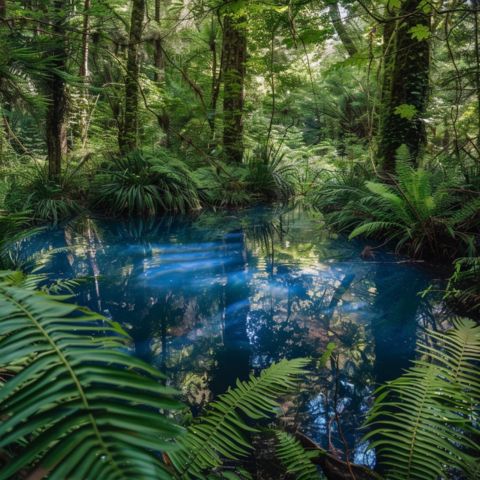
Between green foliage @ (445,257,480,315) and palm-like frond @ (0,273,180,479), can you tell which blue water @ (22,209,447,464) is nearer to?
green foliage @ (445,257,480,315)

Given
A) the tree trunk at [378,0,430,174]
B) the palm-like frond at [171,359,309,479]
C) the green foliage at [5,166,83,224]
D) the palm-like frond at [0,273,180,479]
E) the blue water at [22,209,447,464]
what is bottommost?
the blue water at [22,209,447,464]

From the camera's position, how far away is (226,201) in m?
8.53

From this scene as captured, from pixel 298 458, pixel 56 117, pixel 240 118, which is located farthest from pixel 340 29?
pixel 298 458

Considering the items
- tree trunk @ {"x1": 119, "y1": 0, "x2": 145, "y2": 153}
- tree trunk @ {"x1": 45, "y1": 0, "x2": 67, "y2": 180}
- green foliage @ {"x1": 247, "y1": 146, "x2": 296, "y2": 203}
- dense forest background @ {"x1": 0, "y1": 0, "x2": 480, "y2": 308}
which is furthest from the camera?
green foliage @ {"x1": 247, "y1": 146, "x2": 296, "y2": 203}

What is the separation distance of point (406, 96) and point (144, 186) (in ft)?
15.2

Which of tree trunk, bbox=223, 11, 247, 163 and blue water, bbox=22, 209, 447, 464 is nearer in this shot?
blue water, bbox=22, 209, 447, 464

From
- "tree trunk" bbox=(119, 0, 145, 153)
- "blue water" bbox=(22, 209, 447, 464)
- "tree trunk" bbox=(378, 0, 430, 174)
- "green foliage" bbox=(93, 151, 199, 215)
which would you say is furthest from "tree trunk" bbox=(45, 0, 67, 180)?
"tree trunk" bbox=(378, 0, 430, 174)

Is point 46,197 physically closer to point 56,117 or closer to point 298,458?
point 56,117

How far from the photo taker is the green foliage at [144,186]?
7348 mm

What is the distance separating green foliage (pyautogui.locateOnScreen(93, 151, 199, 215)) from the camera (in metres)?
7.35

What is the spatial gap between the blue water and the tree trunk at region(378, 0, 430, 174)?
1.54 meters

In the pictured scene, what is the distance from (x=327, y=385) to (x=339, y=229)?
4.00 meters

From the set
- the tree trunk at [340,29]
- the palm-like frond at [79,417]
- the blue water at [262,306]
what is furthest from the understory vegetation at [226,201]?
the tree trunk at [340,29]

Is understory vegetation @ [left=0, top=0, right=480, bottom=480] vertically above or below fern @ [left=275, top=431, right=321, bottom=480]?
above
